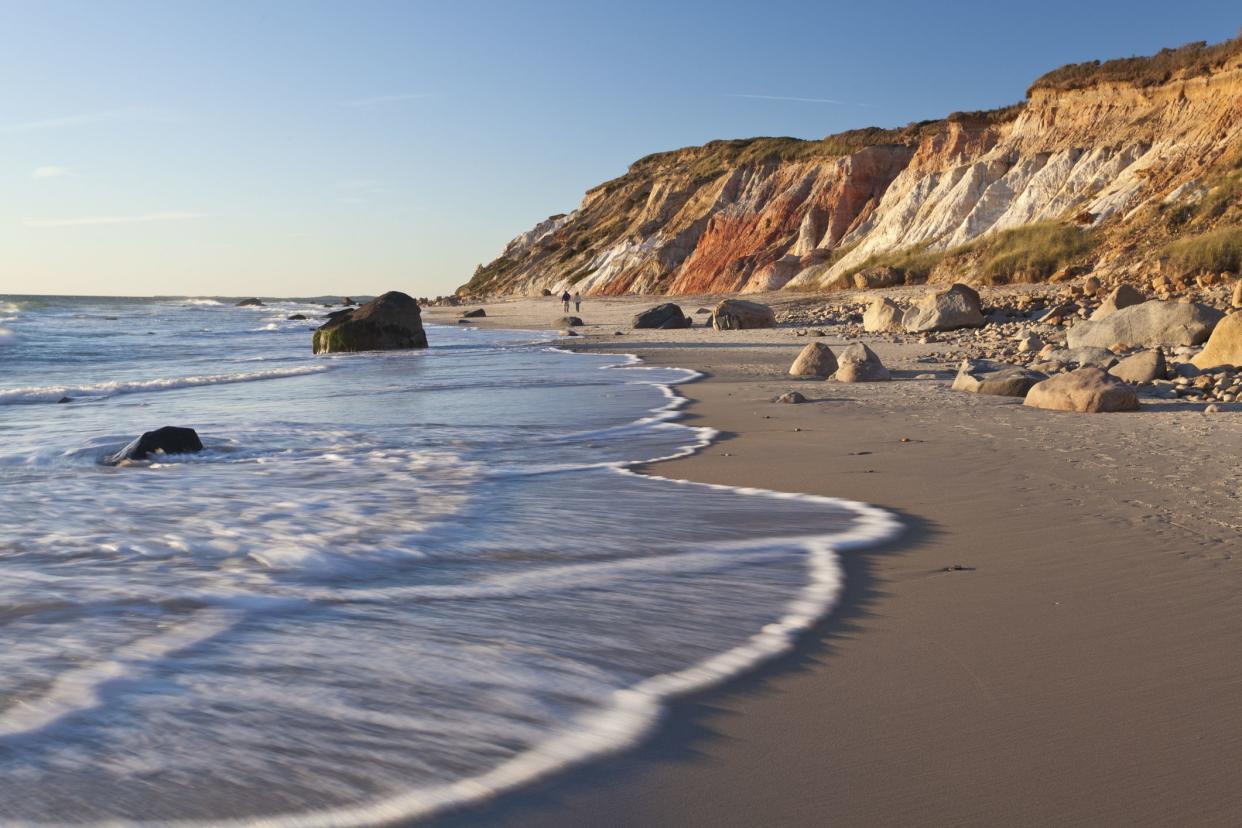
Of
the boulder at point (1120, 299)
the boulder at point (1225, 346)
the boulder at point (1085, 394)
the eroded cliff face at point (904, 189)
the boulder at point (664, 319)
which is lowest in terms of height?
the boulder at point (1085, 394)

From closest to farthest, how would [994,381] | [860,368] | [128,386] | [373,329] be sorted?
[994,381], [860,368], [128,386], [373,329]

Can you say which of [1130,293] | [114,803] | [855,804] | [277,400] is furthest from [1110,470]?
[1130,293]

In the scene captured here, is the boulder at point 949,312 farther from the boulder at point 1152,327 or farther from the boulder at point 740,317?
the boulder at point 740,317

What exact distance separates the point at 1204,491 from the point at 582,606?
3.36 meters

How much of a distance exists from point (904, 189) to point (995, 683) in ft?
147

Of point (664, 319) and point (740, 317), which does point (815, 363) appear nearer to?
point (740, 317)

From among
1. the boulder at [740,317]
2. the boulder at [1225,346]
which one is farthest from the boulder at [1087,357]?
the boulder at [740,317]

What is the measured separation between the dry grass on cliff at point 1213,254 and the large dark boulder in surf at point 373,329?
15.8 meters

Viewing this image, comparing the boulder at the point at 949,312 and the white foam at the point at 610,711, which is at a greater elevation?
the boulder at the point at 949,312

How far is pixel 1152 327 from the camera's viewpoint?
41.7 ft

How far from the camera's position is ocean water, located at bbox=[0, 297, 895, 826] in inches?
88.5

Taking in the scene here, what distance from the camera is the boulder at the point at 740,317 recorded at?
24.6 m

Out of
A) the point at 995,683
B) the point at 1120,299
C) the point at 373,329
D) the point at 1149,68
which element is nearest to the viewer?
the point at 995,683

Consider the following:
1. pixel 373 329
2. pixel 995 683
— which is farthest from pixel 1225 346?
pixel 373 329
